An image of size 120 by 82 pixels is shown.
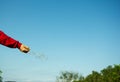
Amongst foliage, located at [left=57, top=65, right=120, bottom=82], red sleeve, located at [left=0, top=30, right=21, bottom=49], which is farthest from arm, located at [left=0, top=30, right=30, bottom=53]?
foliage, located at [left=57, top=65, right=120, bottom=82]

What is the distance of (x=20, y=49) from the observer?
17.1ft

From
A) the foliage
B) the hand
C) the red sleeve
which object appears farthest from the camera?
the foliage

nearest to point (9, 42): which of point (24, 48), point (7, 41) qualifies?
point (7, 41)

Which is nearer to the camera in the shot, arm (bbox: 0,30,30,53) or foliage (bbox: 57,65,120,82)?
arm (bbox: 0,30,30,53)

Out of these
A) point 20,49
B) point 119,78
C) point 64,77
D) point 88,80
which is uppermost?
point 64,77

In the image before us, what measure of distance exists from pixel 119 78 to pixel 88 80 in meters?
23.2

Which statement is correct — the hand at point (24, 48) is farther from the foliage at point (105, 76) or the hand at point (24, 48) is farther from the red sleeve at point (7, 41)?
the foliage at point (105, 76)

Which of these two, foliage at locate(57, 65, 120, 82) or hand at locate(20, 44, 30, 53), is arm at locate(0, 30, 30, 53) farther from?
foliage at locate(57, 65, 120, 82)

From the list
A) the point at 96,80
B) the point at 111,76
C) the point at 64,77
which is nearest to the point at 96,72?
the point at 96,80

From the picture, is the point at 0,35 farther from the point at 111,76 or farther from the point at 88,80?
the point at 88,80

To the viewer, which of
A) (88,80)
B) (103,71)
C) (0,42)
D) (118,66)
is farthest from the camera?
(88,80)

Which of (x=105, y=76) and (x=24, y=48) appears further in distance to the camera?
(x=105, y=76)

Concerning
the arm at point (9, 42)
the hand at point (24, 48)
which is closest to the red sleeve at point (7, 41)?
the arm at point (9, 42)

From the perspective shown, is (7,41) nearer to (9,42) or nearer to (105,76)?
(9,42)
